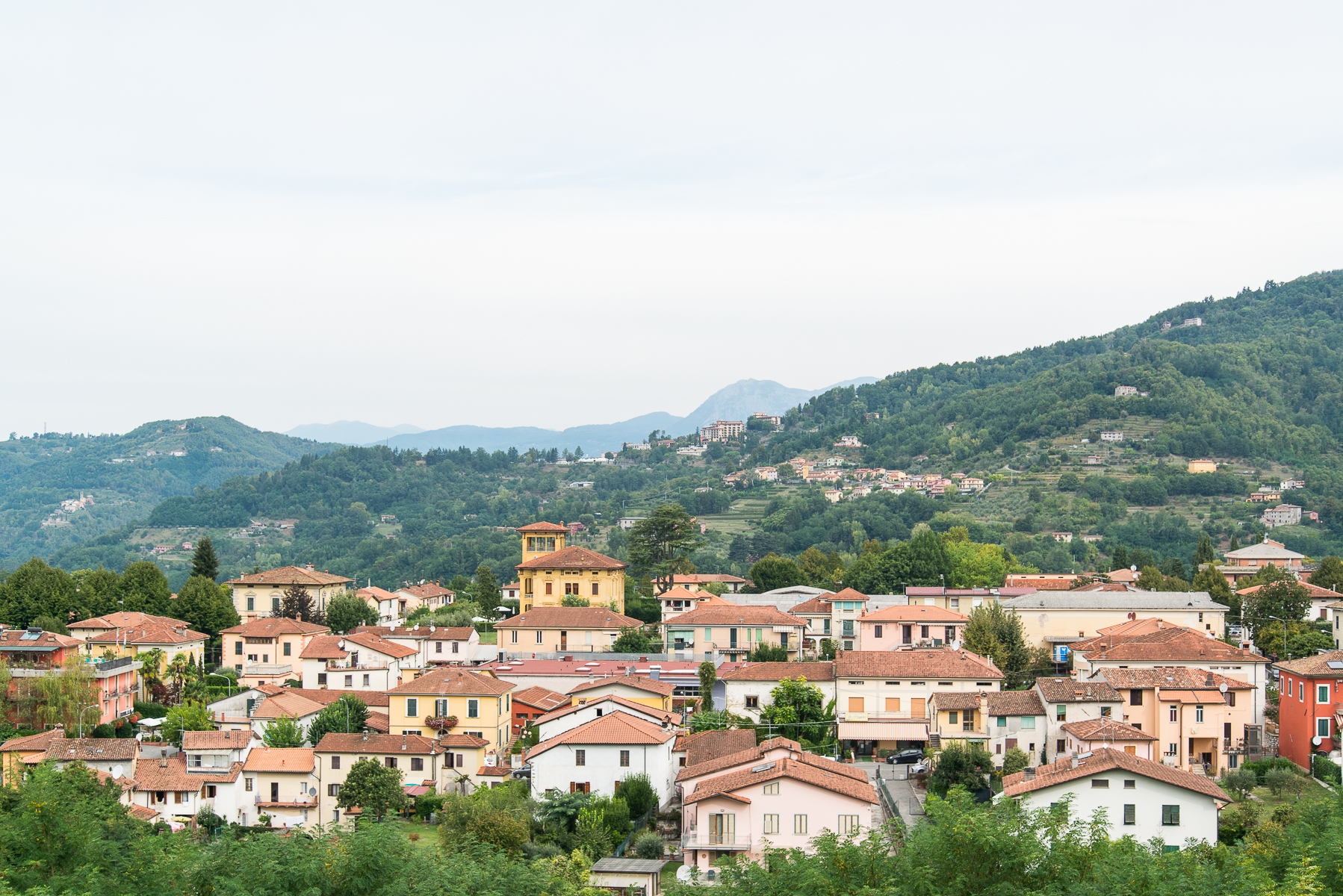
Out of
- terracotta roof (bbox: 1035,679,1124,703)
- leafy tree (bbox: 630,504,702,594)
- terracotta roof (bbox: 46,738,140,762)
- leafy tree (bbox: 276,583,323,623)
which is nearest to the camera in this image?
terracotta roof (bbox: 46,738,140,762)

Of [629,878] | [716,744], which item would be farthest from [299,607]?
[629,878]

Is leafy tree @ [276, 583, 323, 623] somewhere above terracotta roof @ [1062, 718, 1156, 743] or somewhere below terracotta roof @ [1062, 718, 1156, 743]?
above

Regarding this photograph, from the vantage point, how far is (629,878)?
2461cm

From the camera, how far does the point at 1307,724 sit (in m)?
34.1

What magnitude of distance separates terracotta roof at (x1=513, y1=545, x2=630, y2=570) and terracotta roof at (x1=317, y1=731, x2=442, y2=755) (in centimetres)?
2251

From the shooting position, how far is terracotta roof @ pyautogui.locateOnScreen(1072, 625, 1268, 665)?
124ft

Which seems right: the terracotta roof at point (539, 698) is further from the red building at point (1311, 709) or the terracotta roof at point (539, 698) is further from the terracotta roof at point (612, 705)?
the red building at point (1311, 709)

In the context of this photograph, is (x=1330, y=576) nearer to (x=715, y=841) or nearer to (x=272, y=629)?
(x=715, y=841)

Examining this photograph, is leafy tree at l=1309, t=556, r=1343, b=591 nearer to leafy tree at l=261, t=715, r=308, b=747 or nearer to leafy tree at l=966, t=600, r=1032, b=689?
leafy tree at l=966, t=600, r=1032, b=689

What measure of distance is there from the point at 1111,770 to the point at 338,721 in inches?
837

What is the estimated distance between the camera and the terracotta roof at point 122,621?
4600 centimetres

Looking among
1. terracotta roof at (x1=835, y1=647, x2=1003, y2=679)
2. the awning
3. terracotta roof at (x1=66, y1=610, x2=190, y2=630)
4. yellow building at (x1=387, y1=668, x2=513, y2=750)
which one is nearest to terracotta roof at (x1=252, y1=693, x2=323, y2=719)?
yellow building at (x1=387, y1=668, x2=513, y2=750)

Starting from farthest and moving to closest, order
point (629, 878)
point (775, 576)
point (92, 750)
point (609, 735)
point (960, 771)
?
1. point (775, 576)
2. point (92, 750)
3. point (960, 771)
4. point (609, 735)
5. point (629, 878)

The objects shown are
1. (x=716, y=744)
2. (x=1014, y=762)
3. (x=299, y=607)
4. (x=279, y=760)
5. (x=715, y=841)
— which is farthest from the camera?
(x=299, y=607)
